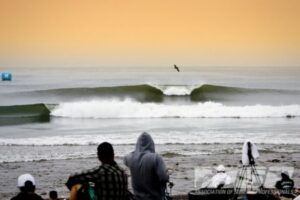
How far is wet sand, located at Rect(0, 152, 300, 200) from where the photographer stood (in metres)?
10.0

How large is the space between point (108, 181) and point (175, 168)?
8.38m

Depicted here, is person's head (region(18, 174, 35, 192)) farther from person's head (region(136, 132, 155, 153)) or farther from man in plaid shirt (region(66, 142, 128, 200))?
person's head (region(136, 132, 155, 153))

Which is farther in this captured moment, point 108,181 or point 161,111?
point 161,111

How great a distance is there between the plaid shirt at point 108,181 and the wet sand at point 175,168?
503 centimetres

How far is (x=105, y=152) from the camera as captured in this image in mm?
4004

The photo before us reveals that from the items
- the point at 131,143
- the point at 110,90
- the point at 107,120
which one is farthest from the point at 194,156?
the point at 110,90

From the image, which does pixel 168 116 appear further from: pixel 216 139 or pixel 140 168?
pixel 140 168

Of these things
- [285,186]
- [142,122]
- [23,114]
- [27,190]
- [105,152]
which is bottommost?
[285,186]

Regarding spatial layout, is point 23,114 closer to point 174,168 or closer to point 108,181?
point 174,168

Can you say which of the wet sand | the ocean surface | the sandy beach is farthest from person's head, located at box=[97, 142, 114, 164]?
the ocean surface

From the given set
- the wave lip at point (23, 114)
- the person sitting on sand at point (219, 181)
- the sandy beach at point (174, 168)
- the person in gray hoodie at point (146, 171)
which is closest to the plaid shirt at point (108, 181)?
the person in gray hoodie at point (146, 171)

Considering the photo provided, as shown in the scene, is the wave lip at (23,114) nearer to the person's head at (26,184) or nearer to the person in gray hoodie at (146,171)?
the person in gray hoodie at (146,171)

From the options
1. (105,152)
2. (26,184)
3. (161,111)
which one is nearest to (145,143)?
(105,152)

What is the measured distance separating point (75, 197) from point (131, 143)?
13650 mm
